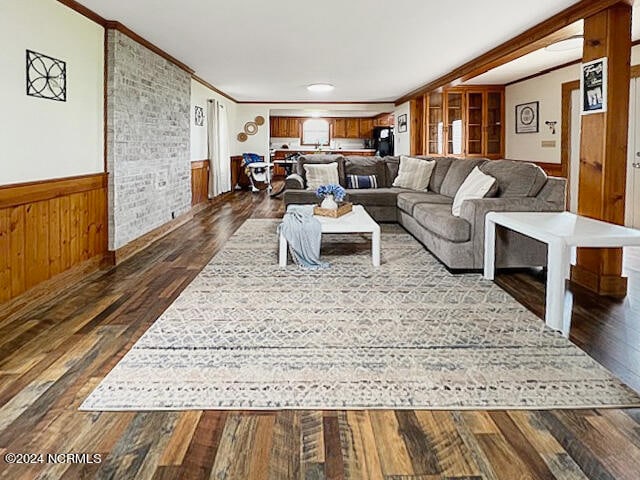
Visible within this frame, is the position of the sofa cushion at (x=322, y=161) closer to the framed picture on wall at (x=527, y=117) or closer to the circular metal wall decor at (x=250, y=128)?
the framed picture on wall at (x=527, y=117)

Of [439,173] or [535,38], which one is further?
[439,173]

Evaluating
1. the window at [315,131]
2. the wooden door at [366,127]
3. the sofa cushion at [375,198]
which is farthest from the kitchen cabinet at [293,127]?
the sofa cushion at [375,198]

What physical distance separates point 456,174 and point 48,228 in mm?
4503

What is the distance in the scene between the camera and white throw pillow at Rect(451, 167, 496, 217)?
15.9ft

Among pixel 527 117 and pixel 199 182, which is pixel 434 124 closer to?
pixel 527 117

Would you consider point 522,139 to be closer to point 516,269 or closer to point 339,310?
point 516,269

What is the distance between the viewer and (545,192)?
4633 millimetres

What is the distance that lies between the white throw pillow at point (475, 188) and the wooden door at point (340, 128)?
40.9 feet

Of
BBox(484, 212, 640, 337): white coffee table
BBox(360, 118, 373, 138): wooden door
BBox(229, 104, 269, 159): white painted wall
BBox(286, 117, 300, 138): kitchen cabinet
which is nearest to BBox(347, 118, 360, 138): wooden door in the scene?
BBox(360, 118, 373, 138): wooden door

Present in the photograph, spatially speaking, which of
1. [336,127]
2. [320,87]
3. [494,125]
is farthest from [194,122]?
[336,127]

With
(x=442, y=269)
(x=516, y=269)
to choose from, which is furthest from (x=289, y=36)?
(x=516, y=269)

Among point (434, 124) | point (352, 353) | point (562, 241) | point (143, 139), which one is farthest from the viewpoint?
point (434, 124)

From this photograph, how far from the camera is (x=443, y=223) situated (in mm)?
4773

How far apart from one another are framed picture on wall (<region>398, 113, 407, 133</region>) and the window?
17.2ft
